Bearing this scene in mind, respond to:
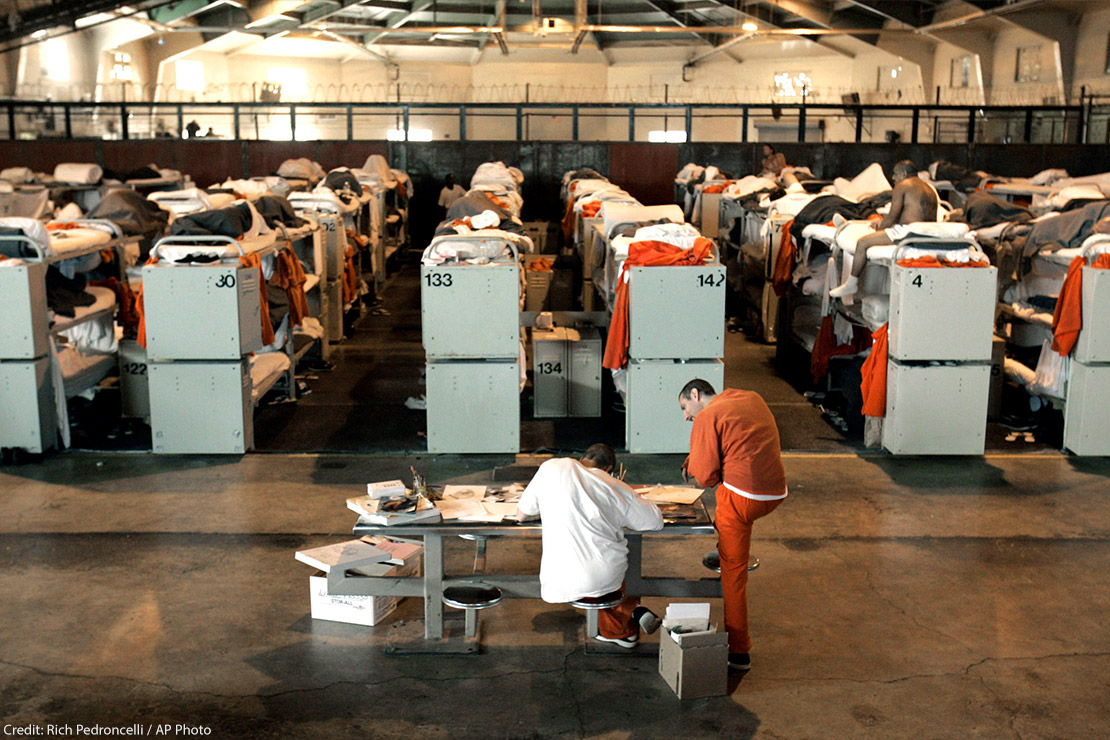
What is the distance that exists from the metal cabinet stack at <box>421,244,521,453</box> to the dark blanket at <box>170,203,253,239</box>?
2.03 m

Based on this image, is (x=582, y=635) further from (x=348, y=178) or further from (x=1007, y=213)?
(x=348, y=178)

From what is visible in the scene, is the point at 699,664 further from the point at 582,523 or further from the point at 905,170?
Result: the point at 905,170

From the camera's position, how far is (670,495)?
244 inches

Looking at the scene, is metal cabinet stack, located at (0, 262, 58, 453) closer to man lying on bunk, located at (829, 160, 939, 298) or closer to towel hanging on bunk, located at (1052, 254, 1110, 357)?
man lying on bunk, located at (829, 160, 939, 298)

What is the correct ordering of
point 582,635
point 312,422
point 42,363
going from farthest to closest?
point 312,422 < point 42,363 < point 582,635

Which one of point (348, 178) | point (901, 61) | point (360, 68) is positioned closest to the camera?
point (348, 178)

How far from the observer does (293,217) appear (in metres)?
12.3

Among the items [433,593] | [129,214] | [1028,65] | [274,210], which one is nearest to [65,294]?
[129,214]

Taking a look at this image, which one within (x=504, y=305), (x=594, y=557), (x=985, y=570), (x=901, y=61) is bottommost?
(x=985, y=570)

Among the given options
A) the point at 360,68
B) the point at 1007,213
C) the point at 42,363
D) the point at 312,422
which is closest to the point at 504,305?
the point at 312,422

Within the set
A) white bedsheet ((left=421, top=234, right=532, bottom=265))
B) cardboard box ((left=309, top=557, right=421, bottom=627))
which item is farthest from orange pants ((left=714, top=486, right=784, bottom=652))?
white bedsheet ((left=421, top=234, right=532, bottom=265))

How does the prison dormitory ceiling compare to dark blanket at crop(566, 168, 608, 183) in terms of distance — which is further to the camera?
the prison dormitory ceiling

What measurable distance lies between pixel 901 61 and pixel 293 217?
2709 centimetres

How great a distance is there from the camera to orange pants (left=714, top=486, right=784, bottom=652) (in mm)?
5637
